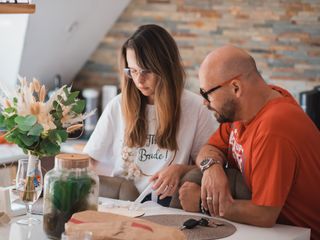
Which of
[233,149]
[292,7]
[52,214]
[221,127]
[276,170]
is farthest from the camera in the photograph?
[292,7]

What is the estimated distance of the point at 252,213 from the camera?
104 inches

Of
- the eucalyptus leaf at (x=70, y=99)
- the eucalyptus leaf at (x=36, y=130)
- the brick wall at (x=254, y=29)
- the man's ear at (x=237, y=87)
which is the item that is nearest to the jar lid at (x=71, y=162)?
the eucalyptus leaf at (x=36, y=130)

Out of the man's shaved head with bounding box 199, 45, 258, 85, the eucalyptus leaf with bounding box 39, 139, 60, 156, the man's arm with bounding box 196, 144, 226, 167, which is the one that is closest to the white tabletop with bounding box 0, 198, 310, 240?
→ the eucalyptus leaf with bounding box 39, 139, 60, 156

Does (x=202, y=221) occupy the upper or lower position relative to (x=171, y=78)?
lower

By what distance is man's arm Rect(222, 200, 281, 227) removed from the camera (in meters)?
2.64

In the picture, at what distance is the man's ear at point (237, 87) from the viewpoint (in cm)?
281

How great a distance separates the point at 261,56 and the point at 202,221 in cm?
233

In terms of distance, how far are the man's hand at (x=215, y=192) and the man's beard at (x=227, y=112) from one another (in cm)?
20

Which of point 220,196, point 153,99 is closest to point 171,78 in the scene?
point 153,99

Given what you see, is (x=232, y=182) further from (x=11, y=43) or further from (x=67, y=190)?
(x=11, y=43)

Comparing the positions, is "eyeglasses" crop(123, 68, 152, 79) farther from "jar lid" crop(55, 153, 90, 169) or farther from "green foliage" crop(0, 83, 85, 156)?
"jar lid" crop(55, 153, 90, 169)

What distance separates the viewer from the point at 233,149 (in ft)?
9.90

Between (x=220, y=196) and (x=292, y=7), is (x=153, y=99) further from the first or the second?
(x=292, y=7)

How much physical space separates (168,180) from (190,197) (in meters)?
0.17
